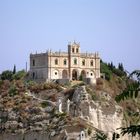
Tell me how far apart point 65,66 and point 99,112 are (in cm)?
742

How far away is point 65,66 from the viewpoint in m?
55.6

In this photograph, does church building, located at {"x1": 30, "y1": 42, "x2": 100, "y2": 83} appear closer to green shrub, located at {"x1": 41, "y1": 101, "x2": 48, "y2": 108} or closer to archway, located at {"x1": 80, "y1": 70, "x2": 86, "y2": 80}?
archway, located at {"x1": 80, "y1": 70, "x2": 86, "y2": 80}

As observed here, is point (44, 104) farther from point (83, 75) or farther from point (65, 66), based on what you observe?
point (83, 75)

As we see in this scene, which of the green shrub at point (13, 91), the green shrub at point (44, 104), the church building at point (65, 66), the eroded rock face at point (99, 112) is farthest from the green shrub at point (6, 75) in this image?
the eroded rock face at point (99, 112)

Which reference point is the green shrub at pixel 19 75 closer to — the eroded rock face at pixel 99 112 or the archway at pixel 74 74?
the archway at pixel 74 74

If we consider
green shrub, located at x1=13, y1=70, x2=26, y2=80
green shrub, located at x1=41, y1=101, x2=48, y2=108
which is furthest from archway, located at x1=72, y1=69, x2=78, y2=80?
green shrub, located at x1=41, y1=101, x2=48, y2=108

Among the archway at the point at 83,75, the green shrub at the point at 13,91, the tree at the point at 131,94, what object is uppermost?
the archway at the point at 83,75

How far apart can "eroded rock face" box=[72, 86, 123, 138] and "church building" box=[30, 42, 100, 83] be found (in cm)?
432

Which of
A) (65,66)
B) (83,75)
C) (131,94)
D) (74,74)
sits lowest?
(131,94)

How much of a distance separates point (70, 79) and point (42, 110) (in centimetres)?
698

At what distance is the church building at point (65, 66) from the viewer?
5506cm

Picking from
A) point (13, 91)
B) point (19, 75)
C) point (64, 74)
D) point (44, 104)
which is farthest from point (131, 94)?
point (19, 75)

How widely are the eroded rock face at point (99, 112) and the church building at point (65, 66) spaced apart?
4.32 m

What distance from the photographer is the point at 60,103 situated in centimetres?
4803
